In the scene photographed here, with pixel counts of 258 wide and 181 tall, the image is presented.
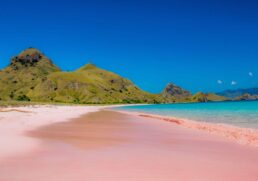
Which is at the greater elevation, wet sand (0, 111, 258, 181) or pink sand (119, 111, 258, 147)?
pink sand (119, 111, 258, 147)

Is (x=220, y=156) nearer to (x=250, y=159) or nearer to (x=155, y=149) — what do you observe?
(x=250, y=159)

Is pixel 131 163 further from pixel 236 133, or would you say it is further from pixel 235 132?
A: pixel 235 132

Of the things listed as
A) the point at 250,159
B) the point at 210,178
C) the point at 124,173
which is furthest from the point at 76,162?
the point at 250,159

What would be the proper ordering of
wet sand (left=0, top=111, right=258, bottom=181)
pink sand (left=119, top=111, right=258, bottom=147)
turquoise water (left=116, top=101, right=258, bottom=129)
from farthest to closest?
turquoise water (left=116, top=101, right=258, bottom=129) → pink sand (left=119, top=111, right=258, bottom=147) → wet sand (left=0, top=111, right=258, bottom=181)

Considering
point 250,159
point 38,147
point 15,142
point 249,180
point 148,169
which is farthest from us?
point 15,142

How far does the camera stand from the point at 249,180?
10.1 metres

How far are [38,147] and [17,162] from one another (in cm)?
390

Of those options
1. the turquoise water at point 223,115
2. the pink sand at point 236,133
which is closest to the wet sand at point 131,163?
the pink sand at point 236,133

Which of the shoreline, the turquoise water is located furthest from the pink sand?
the turquoise water

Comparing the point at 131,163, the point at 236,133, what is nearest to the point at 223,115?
the point at 236,133

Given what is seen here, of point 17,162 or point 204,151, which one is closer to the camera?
point 17,162

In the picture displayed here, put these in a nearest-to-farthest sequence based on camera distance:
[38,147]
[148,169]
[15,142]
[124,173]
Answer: [124,173], [148,169], [38,147], [15,142]

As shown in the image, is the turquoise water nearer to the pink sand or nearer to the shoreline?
the shoreline

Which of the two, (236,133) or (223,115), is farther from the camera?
(223,115)
